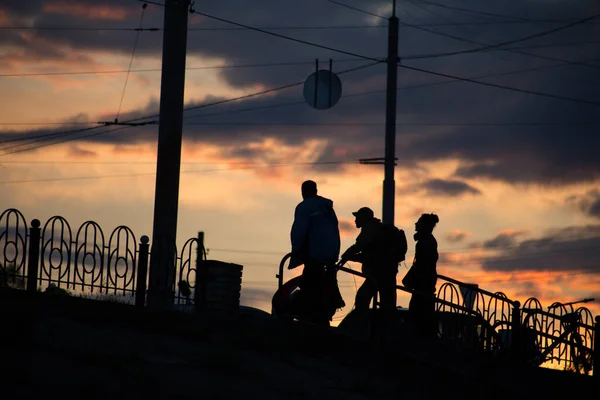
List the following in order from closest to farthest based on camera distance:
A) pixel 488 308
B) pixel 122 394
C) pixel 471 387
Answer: pixel 122 394
pixel 471 387
pixel 488 308

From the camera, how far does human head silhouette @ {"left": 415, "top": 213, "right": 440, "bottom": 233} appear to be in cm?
2084

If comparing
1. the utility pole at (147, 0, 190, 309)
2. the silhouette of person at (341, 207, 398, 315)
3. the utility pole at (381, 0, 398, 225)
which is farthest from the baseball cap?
the utility pole at (381, 0, 398, 225)

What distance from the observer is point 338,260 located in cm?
1958

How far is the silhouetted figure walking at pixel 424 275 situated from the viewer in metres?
20.9

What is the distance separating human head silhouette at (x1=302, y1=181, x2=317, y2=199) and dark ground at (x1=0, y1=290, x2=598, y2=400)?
204 centimetres

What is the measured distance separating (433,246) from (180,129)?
5.06 m

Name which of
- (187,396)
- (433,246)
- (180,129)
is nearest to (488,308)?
(433,246)

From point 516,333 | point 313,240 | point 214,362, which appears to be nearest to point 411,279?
point 516,333

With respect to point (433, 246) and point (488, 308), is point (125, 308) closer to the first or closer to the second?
point (433, 246)

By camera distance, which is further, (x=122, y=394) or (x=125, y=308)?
(x=125, y=308)

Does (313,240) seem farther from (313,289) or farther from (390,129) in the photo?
(390,129)

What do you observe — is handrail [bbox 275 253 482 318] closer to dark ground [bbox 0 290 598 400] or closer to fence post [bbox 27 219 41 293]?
dark ground [bbox 0 290 598 400]

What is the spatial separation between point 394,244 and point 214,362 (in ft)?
22.3

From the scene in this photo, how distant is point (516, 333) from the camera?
22.5m
